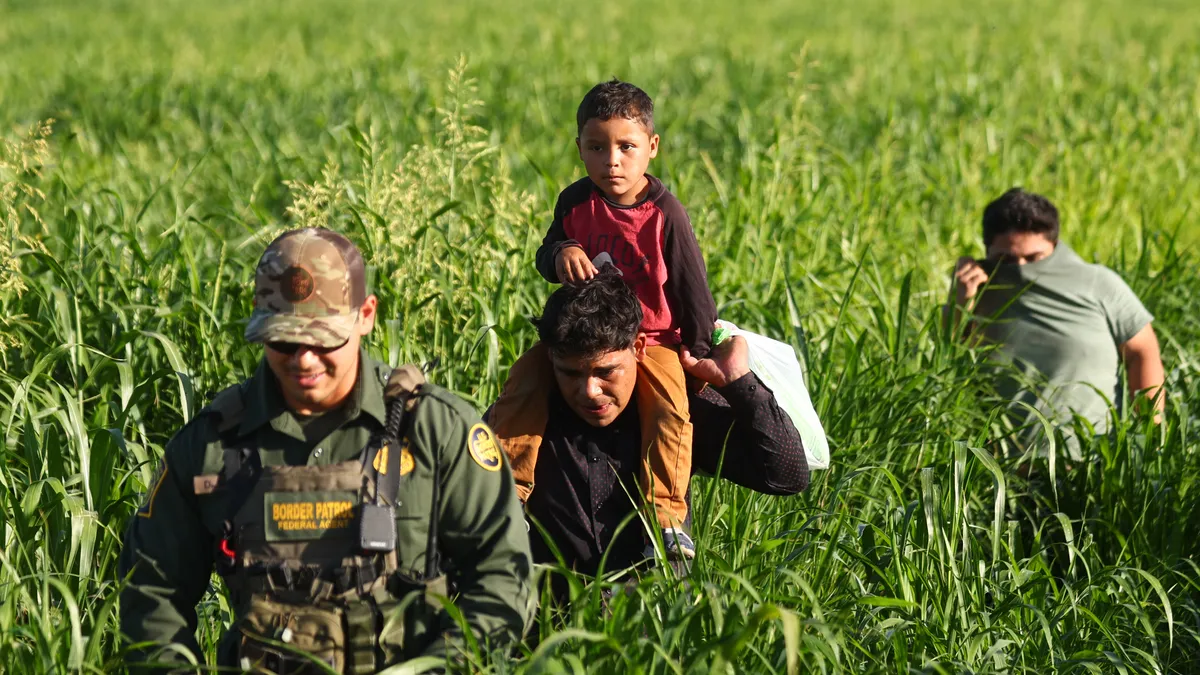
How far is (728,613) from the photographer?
8.93 ft

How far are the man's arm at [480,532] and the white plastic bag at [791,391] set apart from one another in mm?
1077

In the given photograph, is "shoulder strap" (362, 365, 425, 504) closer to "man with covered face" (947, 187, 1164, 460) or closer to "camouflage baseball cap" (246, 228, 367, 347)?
"camouflage baseball cap" (246, 228, 367, 347)

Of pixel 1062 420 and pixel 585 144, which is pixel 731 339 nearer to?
pixel 585 144

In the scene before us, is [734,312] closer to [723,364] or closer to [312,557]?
[723,364]

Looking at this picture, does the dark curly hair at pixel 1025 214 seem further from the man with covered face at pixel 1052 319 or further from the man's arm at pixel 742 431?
the man's arm at pixel 742 431

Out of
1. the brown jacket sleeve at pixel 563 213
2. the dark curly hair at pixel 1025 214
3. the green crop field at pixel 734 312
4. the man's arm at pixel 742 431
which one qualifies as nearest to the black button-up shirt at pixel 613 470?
the man's arm at pixel 742 431

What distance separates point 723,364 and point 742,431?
169 mm

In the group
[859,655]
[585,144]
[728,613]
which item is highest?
[585,144]

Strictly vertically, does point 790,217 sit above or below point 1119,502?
above

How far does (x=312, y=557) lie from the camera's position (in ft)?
8.15

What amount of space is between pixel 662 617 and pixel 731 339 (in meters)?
0.69

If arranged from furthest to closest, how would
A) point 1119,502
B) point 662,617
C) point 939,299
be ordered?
point 939,299, point 1119,502, point 662,617

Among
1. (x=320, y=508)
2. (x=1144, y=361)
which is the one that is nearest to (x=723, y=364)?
(x=320, y=508)

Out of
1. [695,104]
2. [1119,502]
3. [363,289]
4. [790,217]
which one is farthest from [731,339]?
[695,104]
